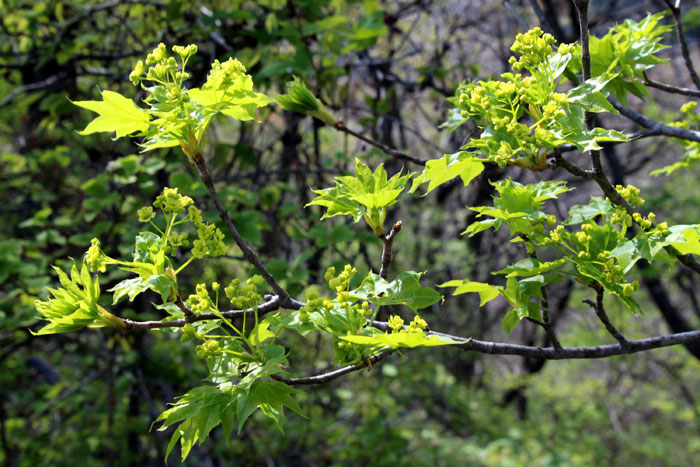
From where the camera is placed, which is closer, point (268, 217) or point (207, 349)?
point (207, 349)

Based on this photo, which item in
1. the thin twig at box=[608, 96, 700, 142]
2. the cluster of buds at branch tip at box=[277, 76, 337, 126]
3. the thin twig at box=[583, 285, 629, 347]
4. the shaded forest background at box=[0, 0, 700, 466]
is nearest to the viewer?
the thin twig at box=[583, 285, 629, 347]

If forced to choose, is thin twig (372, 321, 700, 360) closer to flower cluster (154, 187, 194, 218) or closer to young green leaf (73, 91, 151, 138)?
flower cluster (154, 187, 194, 218)

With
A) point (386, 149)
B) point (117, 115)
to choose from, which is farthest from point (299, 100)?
point (117, 115)

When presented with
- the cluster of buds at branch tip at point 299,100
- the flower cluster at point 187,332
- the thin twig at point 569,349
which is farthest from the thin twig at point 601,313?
the cluster of buds at branch tip at point 299,100

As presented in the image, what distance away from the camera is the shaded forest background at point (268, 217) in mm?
2938

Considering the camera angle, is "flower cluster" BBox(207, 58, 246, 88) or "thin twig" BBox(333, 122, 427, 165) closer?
"flower cluster" BBox(207, 58, 246, 88)

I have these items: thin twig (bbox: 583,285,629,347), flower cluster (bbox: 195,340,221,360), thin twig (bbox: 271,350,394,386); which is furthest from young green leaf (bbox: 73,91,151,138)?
thin twig (bbox: 583,285,629,347)

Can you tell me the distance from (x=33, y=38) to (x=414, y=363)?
4.15 meters

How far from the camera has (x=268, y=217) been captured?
3.43 meters

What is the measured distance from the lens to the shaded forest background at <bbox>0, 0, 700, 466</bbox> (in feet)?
9.64

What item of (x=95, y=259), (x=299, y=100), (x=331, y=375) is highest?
(x=299, y=100)

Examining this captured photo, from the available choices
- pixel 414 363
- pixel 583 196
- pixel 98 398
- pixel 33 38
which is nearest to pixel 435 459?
pixel 414 363

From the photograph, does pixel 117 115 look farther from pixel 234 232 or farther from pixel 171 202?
pixel 234 232

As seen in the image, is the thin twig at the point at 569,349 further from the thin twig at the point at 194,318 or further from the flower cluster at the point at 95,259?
the flower cluster at the point at 95,259
